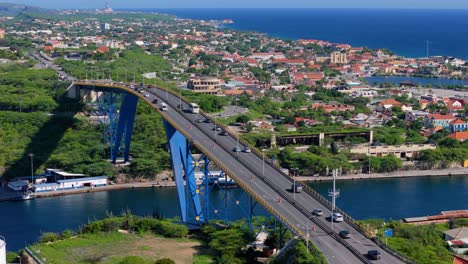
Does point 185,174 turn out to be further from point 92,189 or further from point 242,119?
point 242,119

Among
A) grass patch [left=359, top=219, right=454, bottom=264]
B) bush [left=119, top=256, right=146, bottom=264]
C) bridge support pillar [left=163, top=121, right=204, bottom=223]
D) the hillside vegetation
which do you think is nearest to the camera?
grass patch [left=359, top=219, right=454, bottom=264]

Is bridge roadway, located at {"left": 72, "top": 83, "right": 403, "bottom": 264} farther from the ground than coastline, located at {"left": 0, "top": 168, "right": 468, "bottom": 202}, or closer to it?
farther from the ground

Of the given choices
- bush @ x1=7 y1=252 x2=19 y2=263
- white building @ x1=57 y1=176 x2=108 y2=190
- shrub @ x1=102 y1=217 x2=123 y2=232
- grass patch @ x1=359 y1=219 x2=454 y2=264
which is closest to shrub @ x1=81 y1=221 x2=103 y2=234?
shrub @ x1=102 y1=217 x2=123 y2=232

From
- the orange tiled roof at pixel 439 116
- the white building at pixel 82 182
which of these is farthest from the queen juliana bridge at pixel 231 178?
the orange tiled roof at pixel 439 116

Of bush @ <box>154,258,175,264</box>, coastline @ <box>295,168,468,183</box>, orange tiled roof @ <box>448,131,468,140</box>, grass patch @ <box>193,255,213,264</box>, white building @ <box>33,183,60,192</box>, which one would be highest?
bush @ <box>154,258,175,264</box>

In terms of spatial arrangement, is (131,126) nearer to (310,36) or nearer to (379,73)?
(379,73)

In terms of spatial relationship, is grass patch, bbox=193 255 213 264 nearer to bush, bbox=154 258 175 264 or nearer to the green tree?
bush, bbox=154 258 175 264
